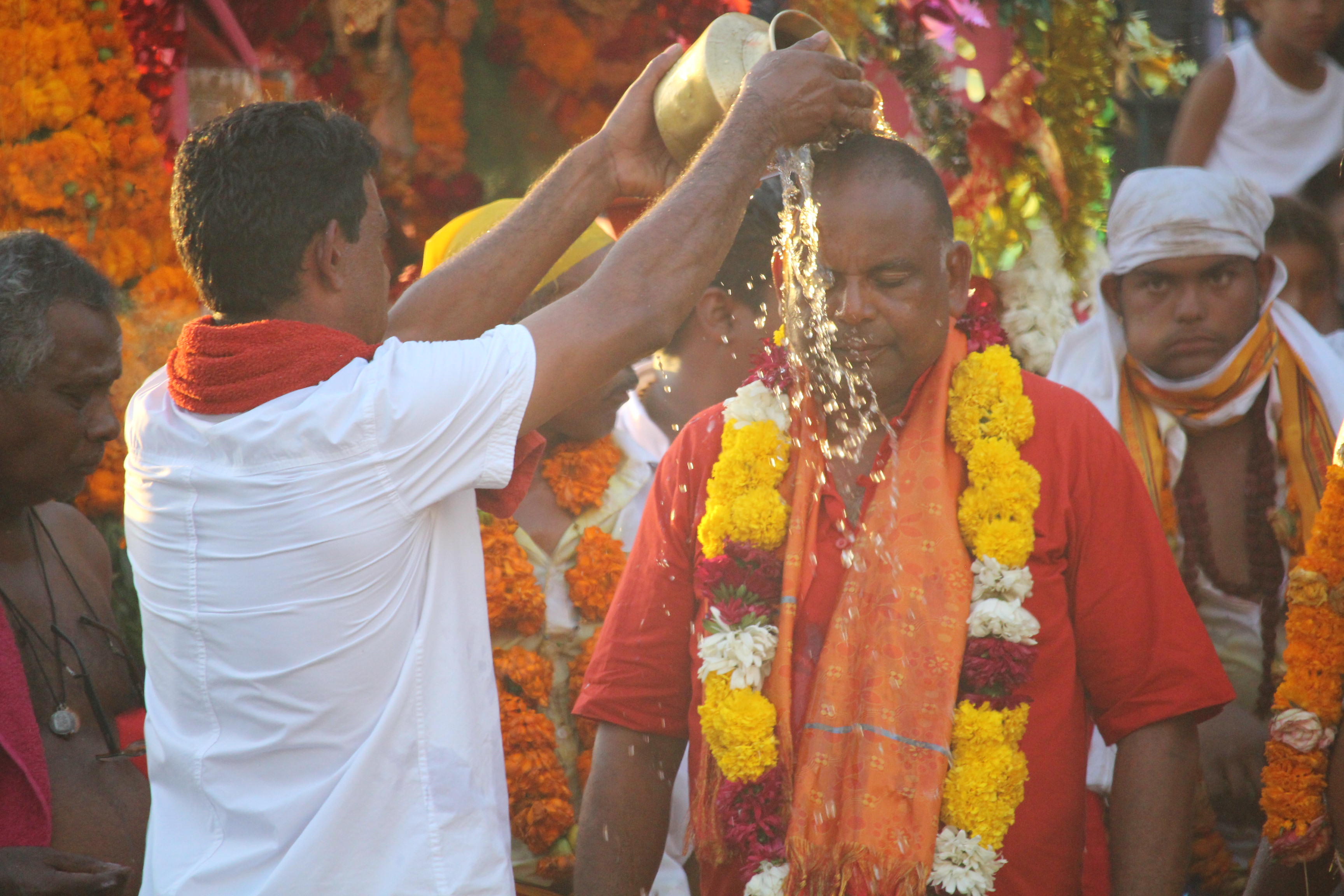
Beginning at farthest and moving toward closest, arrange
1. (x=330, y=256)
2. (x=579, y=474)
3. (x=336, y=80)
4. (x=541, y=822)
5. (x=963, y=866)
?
(x=336, y=80) < (x=579, y=474) < (x=541, y=822) < (x=963, y=866) < (x=330, y=256)

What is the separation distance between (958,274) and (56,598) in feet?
7.57

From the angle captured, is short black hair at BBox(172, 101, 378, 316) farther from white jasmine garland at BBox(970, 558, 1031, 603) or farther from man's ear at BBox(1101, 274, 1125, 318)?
man's ear at BBox(1101, 274, 1125, 318)

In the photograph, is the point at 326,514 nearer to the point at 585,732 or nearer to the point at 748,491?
the point at 748,491

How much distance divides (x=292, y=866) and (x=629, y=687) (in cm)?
99

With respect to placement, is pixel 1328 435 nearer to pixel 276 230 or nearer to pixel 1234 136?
pixel 1234 136

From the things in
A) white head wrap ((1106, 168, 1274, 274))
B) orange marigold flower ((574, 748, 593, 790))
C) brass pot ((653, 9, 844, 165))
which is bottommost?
orange marigold flower ((574, 748, 593, 790))

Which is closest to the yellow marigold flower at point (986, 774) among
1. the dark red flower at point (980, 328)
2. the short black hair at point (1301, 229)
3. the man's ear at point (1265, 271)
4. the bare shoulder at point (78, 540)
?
the dark red flower at point (980, 328)

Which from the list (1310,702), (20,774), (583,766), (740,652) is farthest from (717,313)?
(20,774)

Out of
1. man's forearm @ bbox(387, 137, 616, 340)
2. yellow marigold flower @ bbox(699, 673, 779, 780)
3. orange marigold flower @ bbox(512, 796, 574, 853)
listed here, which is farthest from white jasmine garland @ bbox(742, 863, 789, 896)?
man's forearm @ bbox(387, 137, 616, 340)

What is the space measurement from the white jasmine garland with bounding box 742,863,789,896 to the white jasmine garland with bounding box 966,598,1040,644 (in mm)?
652

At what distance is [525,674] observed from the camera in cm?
346

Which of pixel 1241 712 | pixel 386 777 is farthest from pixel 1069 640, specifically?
pixel 386 777

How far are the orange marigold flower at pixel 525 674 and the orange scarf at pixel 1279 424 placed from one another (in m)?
1.87

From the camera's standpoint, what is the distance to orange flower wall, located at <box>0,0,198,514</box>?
4184mm
